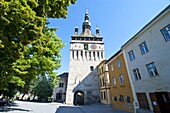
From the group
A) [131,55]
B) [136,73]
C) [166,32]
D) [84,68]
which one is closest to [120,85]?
[136,73]

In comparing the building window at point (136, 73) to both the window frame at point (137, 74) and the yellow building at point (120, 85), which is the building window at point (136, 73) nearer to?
the window frame at point (137, 74)

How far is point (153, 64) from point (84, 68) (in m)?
25.8

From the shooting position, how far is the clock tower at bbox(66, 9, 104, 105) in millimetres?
32938

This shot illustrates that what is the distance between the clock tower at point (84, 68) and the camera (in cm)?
3294

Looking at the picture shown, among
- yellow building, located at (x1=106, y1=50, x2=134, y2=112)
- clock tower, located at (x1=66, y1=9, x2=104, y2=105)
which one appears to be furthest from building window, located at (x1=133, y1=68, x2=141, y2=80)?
clock tower, located at (x1=66, y1=9, x2=104, y2=105)

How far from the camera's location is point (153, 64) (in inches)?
448

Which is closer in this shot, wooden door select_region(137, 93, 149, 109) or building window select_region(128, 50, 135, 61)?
wooden door select_region(137, 93, 149, 109)

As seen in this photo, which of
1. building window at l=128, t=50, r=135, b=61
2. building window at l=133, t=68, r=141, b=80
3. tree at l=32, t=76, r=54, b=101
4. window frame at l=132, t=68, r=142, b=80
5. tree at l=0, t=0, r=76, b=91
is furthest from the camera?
tree at l=32, t=76, r=54, b=101

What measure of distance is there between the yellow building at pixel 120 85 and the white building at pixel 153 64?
1.51 metres

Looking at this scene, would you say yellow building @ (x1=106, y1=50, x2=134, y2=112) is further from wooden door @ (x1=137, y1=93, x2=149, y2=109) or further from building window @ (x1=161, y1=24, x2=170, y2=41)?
building window @ (x1=161, y1=24, x2=170, y2=41)

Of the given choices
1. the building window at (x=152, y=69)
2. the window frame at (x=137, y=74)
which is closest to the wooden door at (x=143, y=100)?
the window frame at (x=137, y=74)

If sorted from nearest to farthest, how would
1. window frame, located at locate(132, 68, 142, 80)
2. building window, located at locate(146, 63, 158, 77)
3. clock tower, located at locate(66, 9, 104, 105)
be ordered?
building window, located at locate(146, 63, 158, 77) < window frame, located at locate(132, 68, 142, 80) < clock tower, located at locate(66, 9, 104, 105)

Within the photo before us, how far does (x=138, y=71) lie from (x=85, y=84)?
72.9ft

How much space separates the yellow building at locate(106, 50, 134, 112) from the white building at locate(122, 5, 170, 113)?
151 cm
